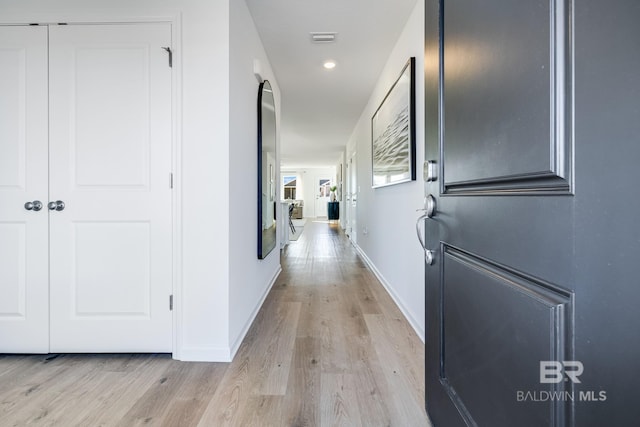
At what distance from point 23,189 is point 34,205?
0.38 feet

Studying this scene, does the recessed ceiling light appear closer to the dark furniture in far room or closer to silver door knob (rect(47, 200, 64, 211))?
silver door knob (rect(47, 200, 64, 211))

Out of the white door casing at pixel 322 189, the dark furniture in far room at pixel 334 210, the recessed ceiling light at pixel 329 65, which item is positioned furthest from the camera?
the white door casing at pixel 322 189

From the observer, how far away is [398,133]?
2.67m

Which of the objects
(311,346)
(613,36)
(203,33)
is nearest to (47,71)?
(203,33)

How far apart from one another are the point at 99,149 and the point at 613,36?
222 centimetres

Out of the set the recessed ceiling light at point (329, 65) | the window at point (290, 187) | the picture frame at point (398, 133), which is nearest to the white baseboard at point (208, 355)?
the picture frame at point (398, 133)

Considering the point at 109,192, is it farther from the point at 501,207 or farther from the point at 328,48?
the point at 328,48

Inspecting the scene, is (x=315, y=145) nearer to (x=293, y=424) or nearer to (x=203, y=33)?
(x=203, y=33)

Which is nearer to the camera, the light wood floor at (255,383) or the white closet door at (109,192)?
Answer: the light wood floor at (255,383)

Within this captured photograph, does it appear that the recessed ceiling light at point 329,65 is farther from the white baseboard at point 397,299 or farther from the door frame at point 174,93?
the white baseboard at point 397,299

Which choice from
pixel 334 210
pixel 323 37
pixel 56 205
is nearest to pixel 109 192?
pixel 56 205

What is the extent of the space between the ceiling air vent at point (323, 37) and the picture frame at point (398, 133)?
2.10 ft

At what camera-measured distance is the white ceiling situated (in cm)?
226

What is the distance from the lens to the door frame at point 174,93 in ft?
5.97
